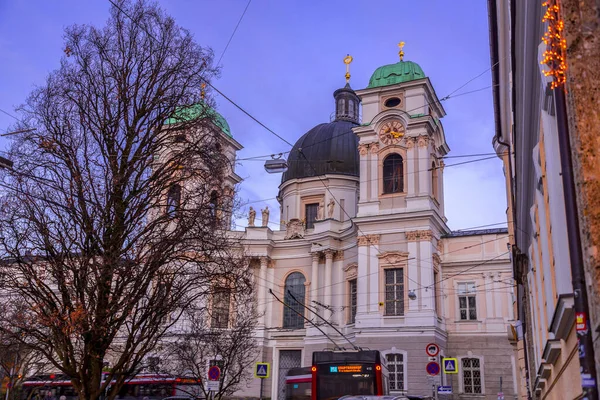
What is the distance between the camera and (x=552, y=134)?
23.3 ft

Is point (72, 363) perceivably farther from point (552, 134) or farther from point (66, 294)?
point (552, 134)

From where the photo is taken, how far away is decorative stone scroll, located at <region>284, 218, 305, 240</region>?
42906 mm

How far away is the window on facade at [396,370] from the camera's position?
33.8 meters

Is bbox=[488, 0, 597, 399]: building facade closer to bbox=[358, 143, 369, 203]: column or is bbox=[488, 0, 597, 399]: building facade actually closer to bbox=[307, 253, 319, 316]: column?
bbox=[358, 143, 369, 203]: column

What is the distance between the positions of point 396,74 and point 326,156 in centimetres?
982

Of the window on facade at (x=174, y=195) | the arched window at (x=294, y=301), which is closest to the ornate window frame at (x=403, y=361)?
the arched window at (x=294, y=301)

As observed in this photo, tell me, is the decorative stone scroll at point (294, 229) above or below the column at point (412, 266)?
above

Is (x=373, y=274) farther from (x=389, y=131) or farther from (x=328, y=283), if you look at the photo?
(x=389, y=131)

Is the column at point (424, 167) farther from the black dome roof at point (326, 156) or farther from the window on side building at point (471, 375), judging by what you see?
the window on side building at point (471, 375)

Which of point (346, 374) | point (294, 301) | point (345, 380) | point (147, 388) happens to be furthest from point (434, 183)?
point (345, 380)

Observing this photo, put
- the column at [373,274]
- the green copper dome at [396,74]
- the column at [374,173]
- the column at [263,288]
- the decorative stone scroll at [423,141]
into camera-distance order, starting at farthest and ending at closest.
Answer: the column at [263,288], the green copper dome at [396,74], the column at [374,173], the decorative stone scroll at [423,141], the column at [373,274]

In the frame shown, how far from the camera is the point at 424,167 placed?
37125 millimetres

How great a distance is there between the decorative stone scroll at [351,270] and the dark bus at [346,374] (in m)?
18.3

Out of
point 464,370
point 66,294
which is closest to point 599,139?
point 66,294
